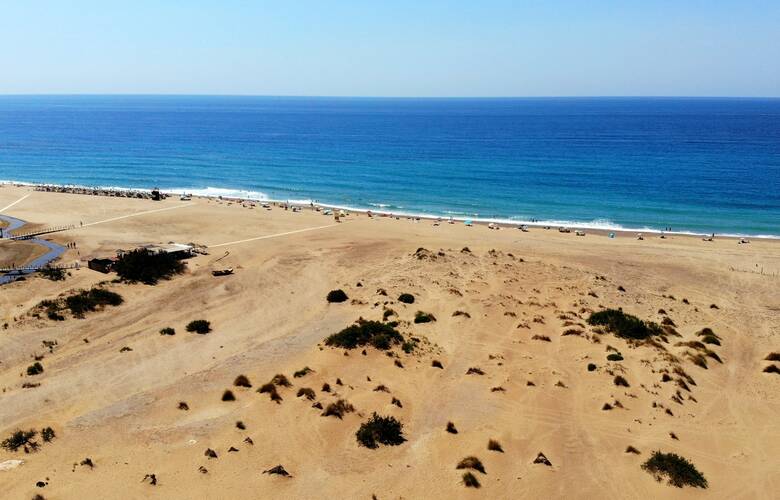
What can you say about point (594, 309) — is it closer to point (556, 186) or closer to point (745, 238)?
point (745, 238)

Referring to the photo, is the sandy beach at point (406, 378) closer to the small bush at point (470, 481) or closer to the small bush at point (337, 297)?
the small bush at point (470, 481)

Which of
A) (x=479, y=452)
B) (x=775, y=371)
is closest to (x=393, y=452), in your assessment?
(x=479, y=452)

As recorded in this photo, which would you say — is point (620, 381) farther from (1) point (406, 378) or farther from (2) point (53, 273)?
(2) point (53, 273)

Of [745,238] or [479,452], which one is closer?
[479,452]

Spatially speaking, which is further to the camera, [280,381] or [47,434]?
[280,381]

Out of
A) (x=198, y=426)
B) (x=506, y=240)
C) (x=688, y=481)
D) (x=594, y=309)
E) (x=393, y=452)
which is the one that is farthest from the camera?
(x=506, y=240)

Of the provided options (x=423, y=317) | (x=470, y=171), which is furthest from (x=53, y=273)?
(x=470, y=171)
